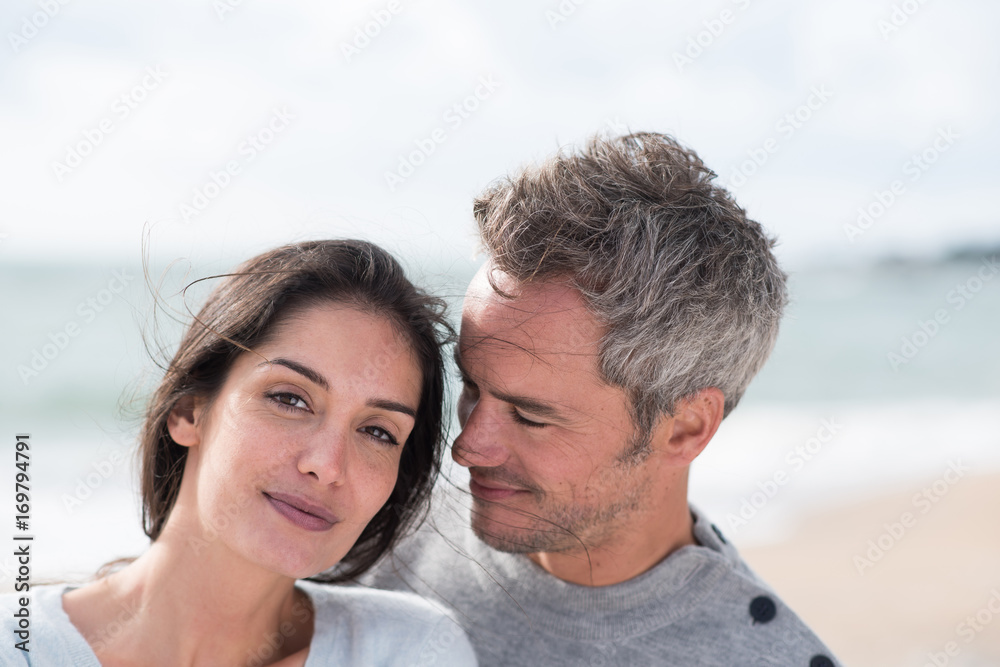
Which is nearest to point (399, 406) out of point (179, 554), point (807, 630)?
point (179, 554)

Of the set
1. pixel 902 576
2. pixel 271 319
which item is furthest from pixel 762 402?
pixel 271 319

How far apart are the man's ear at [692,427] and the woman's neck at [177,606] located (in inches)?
52.2

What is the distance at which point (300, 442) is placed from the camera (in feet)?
6.51

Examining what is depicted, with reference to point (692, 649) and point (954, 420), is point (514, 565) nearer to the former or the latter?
point (692, 649)

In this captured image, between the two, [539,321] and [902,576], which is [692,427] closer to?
[539,321]

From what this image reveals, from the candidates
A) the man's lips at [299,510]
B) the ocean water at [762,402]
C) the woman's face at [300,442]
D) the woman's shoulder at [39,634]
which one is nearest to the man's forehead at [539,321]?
the ocean water at [762,402]

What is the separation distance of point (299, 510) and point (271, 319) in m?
0.50

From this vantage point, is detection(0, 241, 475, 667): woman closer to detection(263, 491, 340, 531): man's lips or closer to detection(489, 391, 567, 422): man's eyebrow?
detection(263, 491, 340, 531): man's lips

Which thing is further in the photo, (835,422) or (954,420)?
(835,422)

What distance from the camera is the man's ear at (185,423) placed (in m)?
2.15

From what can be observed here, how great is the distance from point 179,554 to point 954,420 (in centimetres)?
1064

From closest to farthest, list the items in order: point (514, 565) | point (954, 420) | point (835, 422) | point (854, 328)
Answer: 1. point (514, 565)
2. point (954, 420)
3. point (835, 422)
4. point (854, 328)

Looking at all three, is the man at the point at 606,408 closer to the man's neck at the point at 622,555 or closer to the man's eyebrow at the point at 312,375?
the man's neck at the point at 622,555

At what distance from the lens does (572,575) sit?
2.79m
